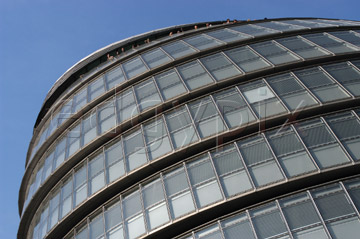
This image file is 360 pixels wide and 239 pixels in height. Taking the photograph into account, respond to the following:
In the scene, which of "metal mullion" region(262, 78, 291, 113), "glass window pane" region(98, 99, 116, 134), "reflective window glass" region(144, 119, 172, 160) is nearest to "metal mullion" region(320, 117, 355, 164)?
"metal mullion" region(262, 78, 291, 113)

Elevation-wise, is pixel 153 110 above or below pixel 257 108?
above

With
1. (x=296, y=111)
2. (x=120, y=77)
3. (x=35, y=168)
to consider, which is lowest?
(x=296, y=111)

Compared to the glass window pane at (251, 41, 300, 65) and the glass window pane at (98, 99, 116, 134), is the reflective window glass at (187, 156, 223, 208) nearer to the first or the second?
the glass window pane at (98, 99, 116, 134)

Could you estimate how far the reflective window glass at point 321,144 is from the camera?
21.3 m

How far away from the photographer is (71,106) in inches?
1275

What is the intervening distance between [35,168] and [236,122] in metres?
13.2

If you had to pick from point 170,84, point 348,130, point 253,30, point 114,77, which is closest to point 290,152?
point 348,130

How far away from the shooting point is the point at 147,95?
92.9ft

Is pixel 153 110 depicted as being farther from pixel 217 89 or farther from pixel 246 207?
pixel 246 207

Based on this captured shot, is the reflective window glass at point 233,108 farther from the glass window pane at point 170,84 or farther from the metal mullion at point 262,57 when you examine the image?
the metal mullion at point 262,57

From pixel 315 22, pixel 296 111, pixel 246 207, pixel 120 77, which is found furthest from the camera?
pixel 315 22

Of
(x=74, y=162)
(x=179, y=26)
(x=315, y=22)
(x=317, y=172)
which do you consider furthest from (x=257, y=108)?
(x=179, y=26)

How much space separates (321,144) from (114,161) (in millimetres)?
9091

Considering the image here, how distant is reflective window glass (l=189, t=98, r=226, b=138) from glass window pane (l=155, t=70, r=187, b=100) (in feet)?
4.70
